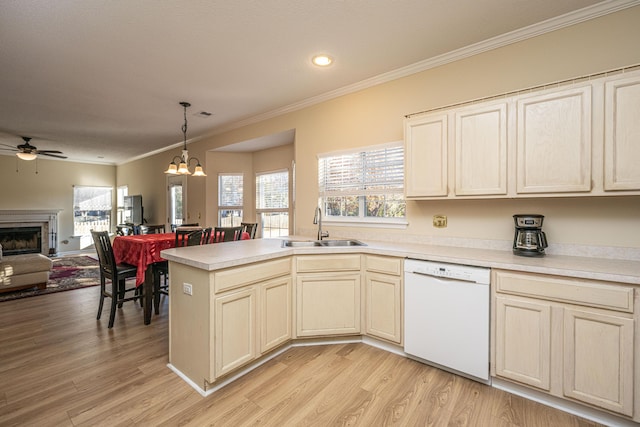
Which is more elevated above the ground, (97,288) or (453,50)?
(453,50)

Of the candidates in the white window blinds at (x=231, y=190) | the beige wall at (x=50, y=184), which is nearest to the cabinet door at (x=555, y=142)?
the white window blinds at (x=231, y=190)

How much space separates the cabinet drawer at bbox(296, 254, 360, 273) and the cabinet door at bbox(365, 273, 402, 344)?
18 centimetres

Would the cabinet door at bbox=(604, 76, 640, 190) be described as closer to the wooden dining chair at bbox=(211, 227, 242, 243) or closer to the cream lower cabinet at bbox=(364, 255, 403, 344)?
the cream lower cabinet at bbox=(364, 255, 403, 344)

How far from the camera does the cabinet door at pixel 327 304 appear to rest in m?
2.52

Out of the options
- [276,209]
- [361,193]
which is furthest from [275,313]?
[276,209]

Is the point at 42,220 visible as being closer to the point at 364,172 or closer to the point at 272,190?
the point at 272,190

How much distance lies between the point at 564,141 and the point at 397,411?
2.04 m

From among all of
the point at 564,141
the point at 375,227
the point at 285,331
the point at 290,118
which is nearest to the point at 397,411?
the point at 285,331

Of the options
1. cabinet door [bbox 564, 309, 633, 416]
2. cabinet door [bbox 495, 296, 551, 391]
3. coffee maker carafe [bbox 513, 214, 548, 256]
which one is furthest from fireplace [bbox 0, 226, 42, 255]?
cabinet door [bbox 564, 309, 633, 416]

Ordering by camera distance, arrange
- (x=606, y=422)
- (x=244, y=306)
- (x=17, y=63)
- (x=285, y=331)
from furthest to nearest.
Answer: (x=17, y=63), (x=285, y=331), (x=244, y=306), (x=606, y=422)

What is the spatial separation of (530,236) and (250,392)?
2.23m

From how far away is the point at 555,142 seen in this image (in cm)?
195

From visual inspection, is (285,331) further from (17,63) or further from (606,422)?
(17,63)

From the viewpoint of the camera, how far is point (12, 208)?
23.5 ft
